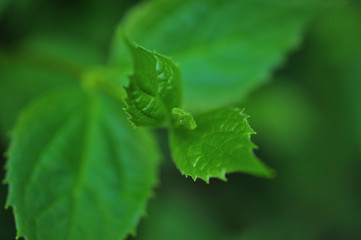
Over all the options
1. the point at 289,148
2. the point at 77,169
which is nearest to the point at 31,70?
the point at 77,169

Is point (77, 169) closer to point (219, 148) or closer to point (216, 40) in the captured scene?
point (219, 148)

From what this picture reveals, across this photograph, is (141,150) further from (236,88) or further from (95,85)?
(236,88)

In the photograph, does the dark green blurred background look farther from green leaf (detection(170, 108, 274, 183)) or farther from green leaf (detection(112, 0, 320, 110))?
green leaf (detection(170, 108, 274, 183))

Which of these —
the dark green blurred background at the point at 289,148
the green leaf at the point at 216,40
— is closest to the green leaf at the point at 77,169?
the green leaf at the point at 216,40

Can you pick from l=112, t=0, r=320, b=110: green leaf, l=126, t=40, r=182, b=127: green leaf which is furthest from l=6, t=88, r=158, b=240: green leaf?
l=126, t=40, r=182, b=127: green leaf

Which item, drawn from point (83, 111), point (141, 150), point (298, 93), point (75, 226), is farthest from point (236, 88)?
point (298, 93)

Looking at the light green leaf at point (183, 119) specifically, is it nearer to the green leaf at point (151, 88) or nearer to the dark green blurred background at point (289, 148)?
the green leaf at point (151, 88)
